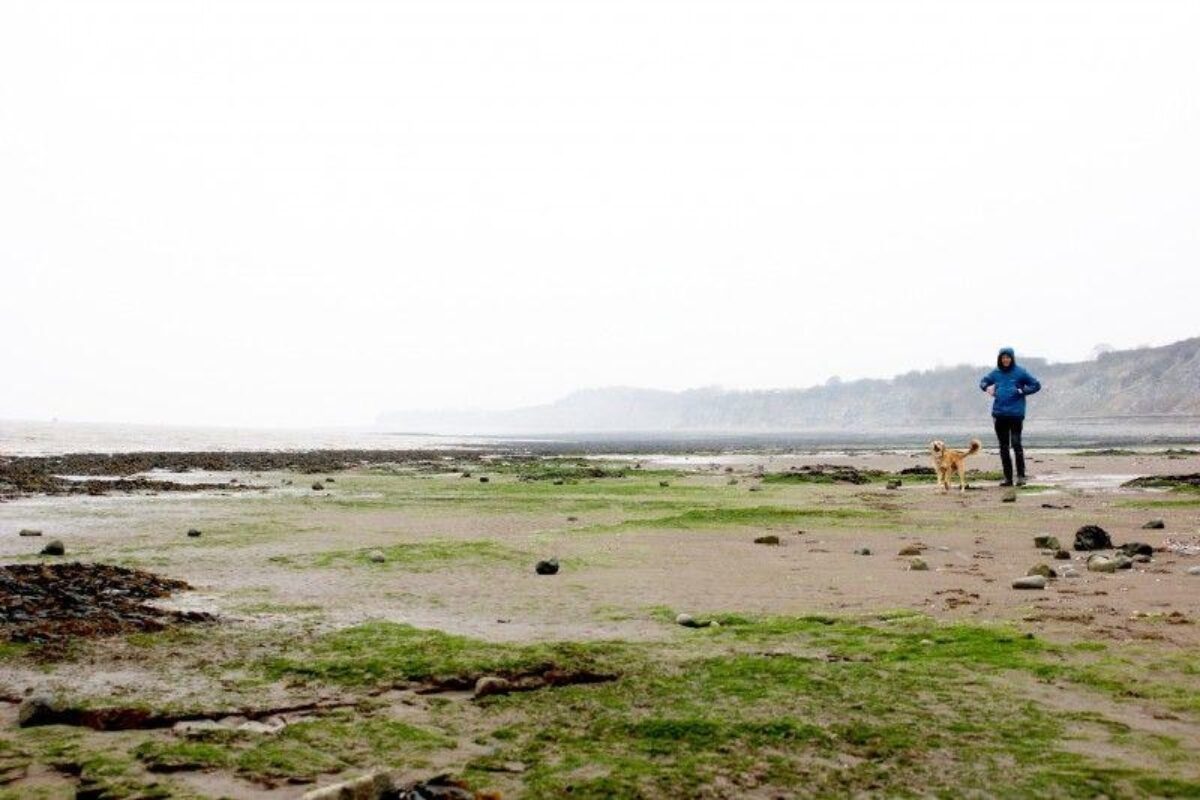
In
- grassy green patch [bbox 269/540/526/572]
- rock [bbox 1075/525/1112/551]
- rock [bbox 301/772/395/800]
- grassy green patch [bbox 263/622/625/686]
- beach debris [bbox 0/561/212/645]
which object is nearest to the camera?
rock [bbox 301/772/395/800]

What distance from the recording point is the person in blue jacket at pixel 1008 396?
20.2 m

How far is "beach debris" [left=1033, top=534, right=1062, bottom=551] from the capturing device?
10.4 m

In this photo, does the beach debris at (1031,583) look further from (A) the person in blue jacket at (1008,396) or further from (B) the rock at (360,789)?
(A) the person in blue jacket at (1008,396)

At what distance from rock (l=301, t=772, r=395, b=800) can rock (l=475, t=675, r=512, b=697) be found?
1451 millimetres

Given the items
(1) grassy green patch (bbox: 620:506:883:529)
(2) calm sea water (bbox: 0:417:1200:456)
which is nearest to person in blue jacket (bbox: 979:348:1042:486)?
(1) grassy green patch (bbox: 620:506:883:529)

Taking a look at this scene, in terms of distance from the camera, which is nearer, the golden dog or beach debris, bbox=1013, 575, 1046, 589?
beach debris, bbox=1013, 575, 1046, 589

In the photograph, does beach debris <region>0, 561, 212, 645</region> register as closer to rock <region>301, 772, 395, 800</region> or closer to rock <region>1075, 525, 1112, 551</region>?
rock <region>301, 772, 395, 800</region>

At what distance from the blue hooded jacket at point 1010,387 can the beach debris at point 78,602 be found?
17.9 metres

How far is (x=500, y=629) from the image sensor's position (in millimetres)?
6715

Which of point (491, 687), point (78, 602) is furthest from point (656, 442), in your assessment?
point (491, 687)

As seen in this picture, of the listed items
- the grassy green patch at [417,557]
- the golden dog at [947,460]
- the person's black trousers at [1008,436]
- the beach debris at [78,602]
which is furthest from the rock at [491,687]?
the person's black trousers at [1008,436]

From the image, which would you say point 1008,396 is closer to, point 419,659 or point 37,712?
point 419,659

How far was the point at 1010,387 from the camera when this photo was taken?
20.4m

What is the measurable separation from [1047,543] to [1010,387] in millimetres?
10868
